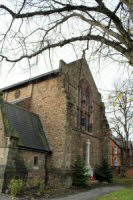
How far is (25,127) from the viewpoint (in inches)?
821

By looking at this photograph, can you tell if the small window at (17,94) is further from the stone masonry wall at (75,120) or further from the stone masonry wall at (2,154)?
the stone masonry wall at (2,154)

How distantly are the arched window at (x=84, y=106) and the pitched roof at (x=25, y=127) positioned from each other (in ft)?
14.9

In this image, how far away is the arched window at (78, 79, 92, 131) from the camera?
25.8 metres

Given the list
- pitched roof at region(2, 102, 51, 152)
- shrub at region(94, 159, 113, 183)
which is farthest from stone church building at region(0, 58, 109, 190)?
shrub at region(94, 159, 113, 183)

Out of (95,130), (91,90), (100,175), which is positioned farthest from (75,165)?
(91,90)

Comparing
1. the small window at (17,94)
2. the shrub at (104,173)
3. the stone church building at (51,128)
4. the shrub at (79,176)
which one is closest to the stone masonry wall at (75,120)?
the stone church building at (51,128)

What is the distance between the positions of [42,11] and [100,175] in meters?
22.0

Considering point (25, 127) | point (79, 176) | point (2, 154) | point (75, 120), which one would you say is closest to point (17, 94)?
point (25, 127)

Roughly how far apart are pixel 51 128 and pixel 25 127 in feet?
9.45

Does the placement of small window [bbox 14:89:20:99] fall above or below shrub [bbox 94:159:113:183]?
above

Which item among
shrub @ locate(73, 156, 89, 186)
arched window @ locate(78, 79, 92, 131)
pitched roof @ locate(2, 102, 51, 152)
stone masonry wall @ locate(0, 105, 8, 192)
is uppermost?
arched window @ locate(78, 79, 92, 131)

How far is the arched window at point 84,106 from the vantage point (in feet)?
84.6

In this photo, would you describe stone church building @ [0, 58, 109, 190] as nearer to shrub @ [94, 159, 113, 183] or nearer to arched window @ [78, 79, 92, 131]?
arched window @ [78, 79, 92, 131]

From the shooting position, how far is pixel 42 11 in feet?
22.7
